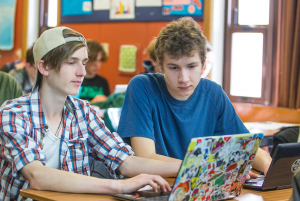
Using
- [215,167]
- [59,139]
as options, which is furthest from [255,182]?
[59,139]

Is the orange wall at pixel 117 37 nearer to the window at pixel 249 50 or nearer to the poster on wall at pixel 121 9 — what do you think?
the poster on wall at pixel 121 9

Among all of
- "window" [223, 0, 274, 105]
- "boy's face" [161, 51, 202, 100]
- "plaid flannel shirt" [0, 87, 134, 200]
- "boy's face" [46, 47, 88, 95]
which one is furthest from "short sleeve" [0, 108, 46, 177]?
"window" [223, 0, 274, 105]

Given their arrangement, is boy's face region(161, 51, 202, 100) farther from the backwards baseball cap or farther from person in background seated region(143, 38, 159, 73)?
person in background seated region(143, 38, 159, 73)

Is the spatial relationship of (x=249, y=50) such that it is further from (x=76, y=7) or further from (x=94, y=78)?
(x=76, y=7)

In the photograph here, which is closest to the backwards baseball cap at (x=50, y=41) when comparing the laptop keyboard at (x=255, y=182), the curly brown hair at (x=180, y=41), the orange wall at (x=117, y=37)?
the curly brown hair at (x=180, y=41)

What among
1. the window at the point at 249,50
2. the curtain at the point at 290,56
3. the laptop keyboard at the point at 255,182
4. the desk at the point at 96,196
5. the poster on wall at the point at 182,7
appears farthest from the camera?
the poster on wall at the point at 182,7

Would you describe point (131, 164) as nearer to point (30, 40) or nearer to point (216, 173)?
point (216, 173)

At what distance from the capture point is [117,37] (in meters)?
5.09

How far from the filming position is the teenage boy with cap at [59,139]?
1.29 metres

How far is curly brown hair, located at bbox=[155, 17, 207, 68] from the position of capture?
1645mm

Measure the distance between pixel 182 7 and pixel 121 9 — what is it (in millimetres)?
908

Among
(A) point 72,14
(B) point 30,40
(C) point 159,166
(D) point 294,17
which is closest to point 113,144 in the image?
(C) point 159,166

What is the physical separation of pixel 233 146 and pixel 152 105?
0.69 m

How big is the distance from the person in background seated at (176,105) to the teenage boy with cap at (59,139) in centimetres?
12
